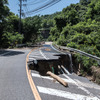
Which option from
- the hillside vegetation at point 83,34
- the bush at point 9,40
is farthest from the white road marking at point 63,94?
the bush at point 9,40

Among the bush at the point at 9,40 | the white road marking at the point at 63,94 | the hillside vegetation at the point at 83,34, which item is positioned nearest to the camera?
the white road marking at the point at 63,94

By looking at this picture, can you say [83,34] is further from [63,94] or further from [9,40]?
[9,40]

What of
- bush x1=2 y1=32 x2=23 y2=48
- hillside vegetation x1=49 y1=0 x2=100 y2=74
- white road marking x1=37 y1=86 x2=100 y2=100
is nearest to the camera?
white road marking x1=37 y1=86 x2=100 y2=100

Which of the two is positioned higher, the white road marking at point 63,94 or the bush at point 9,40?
the bush at point 9,40

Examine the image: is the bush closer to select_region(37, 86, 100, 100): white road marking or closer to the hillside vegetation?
the hillside vegetation

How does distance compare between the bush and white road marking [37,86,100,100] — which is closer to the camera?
white road marking [37,86,100,100]

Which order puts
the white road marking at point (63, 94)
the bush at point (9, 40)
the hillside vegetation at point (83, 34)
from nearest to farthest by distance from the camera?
the white road marking at point (63, 94) → the hillside vegetation at point (83, 34) → the bush at point (9, 40)

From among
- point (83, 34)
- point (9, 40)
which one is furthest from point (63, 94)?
point (9, 40)

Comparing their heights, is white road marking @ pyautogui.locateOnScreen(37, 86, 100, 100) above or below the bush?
below

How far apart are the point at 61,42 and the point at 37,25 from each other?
53.1 ft

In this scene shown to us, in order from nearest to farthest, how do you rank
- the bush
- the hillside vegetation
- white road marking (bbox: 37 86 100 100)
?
white road marking (bbox: 37 86 100 100) < the hillside vegetation < the bush

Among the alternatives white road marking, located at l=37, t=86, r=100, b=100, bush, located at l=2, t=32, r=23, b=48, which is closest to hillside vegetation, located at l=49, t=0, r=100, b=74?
white road marking, located at l=37, t=86, r=100, b=100

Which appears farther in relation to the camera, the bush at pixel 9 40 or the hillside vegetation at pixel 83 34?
A: the bush at pixel 9 40

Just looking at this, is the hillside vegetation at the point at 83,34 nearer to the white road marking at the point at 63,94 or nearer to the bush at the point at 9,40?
the white road marking at the point at 63,94
